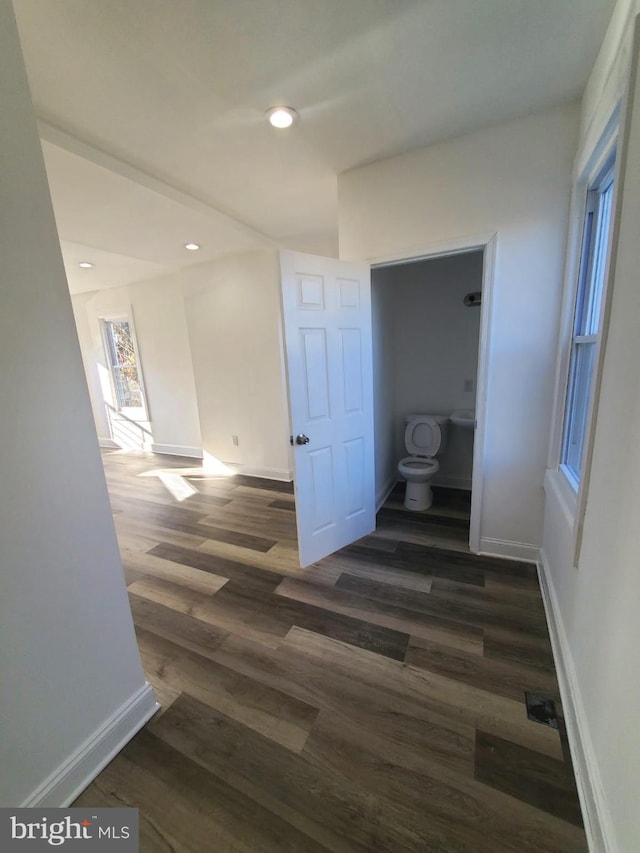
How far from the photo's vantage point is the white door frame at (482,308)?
1.98 metres

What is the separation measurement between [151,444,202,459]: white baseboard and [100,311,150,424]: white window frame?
1.53ft

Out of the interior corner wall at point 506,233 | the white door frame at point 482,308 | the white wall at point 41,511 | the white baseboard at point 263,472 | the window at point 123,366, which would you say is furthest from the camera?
the window at point 123,366

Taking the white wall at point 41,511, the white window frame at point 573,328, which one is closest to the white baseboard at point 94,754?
the white wall at point 41,511

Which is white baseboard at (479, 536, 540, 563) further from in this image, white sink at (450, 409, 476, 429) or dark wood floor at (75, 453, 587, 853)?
white sink at (450, 409, 476, 429)

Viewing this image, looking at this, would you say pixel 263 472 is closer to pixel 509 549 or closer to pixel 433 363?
pixel 433 363

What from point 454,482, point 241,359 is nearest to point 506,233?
point 454,482

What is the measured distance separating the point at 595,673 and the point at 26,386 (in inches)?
79.8

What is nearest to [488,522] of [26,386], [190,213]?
[26,386]

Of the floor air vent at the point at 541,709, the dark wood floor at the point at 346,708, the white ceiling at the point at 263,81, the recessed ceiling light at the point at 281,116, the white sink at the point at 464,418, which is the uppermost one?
the white ceiling at the point at 263,81

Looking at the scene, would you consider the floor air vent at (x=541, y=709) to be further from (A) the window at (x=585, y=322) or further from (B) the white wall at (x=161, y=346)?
(B) the white wall at (x=161, y=346)

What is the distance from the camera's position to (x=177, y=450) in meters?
5.19

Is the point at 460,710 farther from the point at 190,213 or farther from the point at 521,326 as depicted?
the point at 190,213

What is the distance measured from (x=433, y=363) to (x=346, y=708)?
2.95m

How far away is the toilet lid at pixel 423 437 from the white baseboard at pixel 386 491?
0.41 m
